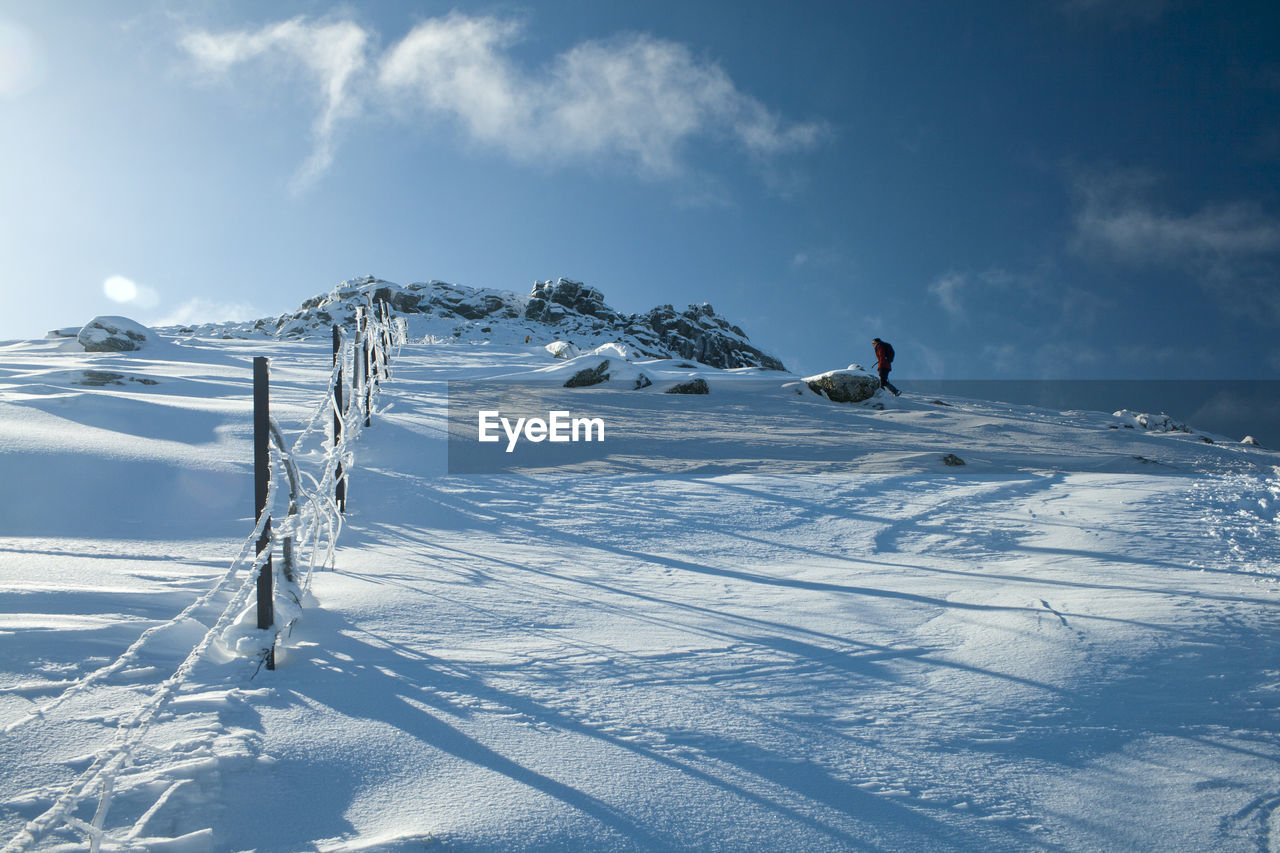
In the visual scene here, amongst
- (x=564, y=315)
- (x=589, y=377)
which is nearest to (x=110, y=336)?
(x=589, y=377)

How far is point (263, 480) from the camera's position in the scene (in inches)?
105

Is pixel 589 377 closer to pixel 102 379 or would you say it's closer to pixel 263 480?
pixel 102 379

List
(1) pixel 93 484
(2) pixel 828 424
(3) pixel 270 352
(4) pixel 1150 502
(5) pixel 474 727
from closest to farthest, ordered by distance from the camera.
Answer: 1. (5) pixel 474 727
2. (1) pixel 93 484
3. (4) pixel 1150 502
4. (2) pixel 828 424
5. (3) pixel 270 352

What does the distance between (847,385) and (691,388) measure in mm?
3317

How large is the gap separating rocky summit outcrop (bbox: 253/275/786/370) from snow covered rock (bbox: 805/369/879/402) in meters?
45.0

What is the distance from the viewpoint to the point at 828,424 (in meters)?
11.0

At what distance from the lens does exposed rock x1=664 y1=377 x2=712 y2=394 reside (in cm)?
1338

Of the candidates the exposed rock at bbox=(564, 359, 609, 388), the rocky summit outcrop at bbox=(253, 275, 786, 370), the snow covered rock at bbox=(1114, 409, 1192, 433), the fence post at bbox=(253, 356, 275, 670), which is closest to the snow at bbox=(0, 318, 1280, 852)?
the fence post at bbox=(253, 356, 275, 670)

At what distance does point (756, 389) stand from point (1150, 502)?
897 centimetres

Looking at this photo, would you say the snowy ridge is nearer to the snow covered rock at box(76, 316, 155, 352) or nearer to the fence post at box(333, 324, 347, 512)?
the snow covered rock at box(76, 316, 155, 352)

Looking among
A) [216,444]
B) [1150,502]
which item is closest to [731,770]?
[1150,502]

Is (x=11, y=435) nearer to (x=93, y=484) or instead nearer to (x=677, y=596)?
(x=93, y=484)

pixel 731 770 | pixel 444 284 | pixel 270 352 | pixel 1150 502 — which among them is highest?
pixel 444 284

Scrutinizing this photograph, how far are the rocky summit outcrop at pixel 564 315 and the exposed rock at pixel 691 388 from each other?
44613 millimetres
